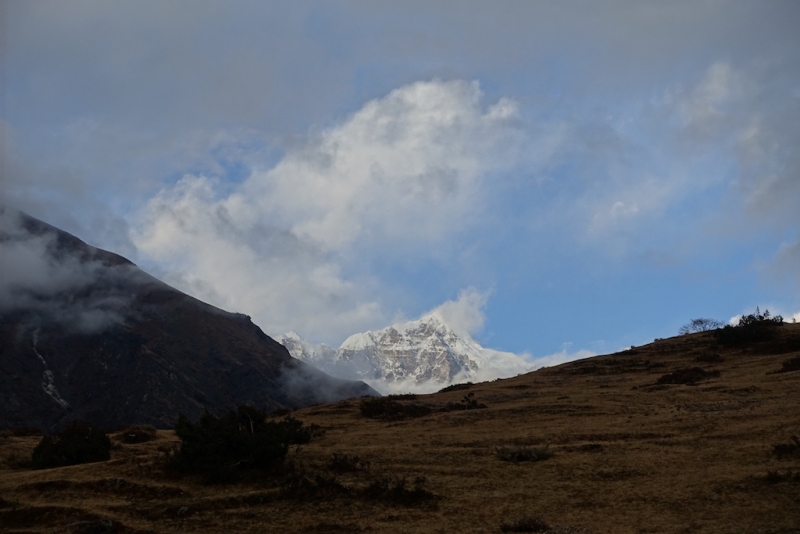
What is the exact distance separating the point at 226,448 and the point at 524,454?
11534mm

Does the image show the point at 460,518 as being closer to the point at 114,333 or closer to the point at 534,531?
the point at 534,531

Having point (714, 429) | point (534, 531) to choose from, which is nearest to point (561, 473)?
point (534, 531)

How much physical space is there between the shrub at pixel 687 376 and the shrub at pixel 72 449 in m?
34.8

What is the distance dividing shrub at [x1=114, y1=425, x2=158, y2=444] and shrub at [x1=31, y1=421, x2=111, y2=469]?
430cm

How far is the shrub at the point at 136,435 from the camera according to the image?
35.7 m

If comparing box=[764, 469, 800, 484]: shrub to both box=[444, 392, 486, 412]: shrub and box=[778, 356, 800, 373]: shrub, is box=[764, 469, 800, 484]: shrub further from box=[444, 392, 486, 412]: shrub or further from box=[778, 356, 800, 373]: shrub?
box=[778, 356, 800, 373]: shrub

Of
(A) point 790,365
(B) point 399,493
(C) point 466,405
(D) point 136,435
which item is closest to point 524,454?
(B) point 399,493

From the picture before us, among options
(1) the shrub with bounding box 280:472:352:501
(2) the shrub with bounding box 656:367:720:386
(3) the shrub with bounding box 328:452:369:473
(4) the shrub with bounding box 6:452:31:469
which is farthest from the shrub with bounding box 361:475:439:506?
(2) the shrub with bounding box 656:367:720:386

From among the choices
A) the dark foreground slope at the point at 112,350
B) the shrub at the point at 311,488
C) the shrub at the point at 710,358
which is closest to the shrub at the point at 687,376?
the shrub at the point at 710,358

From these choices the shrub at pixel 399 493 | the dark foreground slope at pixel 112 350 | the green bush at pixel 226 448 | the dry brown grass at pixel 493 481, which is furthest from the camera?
the dark foreground slope at pixel 112 350

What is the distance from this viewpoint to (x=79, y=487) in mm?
24578

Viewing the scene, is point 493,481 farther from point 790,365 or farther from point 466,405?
point 790,365

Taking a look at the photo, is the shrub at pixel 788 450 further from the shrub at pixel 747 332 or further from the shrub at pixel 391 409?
the shrub at pixel 747 332

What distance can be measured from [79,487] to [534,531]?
16.0 metres
